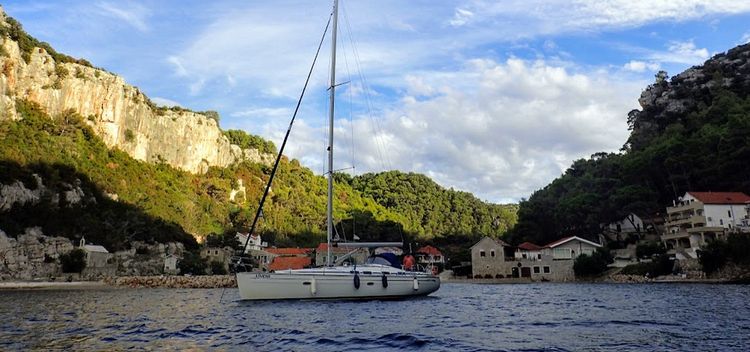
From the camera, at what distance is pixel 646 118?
95.2 m

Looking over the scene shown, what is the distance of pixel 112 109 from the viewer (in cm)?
10125

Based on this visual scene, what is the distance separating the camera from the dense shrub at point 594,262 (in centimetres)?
5475

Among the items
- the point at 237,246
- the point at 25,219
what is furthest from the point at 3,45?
the point at 237,246

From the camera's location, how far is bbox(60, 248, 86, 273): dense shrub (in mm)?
64500

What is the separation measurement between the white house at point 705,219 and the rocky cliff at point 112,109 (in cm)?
10012

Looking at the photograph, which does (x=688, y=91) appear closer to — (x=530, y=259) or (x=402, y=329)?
(x=530, y=259)

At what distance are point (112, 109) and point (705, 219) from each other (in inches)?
4175

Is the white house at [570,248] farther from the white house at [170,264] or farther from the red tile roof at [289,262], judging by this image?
the white house at [170,264]

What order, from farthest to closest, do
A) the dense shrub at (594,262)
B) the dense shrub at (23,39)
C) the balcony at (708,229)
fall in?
the dense shrub at (23,39), the dense shrub at (594,262), the balcony at (708,229)

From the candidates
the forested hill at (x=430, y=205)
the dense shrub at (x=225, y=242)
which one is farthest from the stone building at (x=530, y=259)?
the forested hill at (x=430, y=205)

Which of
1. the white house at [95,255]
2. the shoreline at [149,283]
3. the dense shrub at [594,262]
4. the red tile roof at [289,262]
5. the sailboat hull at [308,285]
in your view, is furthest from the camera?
the red tile roof at [289,262]

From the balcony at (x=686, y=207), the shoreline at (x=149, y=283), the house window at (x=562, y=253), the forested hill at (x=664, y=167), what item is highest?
the forested hill at (x=664, y=167)

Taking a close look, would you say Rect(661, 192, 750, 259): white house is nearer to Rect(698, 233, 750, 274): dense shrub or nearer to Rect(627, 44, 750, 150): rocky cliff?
Rect(698, 233, 750, 274): dense shrub

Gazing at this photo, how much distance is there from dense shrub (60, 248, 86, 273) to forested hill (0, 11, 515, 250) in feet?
19.2
